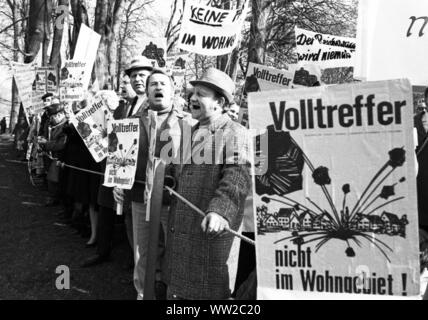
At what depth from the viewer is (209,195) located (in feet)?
8.80

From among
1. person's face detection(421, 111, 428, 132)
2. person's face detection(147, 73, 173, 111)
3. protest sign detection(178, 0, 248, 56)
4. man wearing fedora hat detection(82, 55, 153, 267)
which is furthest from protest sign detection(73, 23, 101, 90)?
person's face detection(421, 111, 428, 132)

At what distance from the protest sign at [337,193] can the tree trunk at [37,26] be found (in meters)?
14.3

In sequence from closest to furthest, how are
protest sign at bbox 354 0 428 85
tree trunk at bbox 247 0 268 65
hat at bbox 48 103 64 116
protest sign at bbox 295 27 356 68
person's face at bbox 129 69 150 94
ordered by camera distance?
1. protest sign at bbox 354 0 428 85
2. person's face at bbox 129 69 150 94
3. hat at bbox 48 103 64 116
4. protest sign at bbox 295 27 356 68
5. tree trunk at bbox 247 0 268 65

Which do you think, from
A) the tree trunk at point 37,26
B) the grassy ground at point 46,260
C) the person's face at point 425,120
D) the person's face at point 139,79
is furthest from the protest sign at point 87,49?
the tree trunk at point 37,26

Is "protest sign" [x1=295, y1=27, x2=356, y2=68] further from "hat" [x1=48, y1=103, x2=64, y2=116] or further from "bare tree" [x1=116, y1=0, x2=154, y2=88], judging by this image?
"bare tree" [x1=116, y1=0, x2=154, y2=88]

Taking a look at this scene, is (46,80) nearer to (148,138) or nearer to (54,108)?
(54,108)

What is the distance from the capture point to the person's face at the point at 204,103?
2.77 m

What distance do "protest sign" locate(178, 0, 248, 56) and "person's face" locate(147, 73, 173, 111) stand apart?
2.11 meters

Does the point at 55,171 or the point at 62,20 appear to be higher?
the point at 62,20

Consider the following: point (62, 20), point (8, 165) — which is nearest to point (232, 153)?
point (8, 165)

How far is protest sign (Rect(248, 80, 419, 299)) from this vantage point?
1.90 metres
